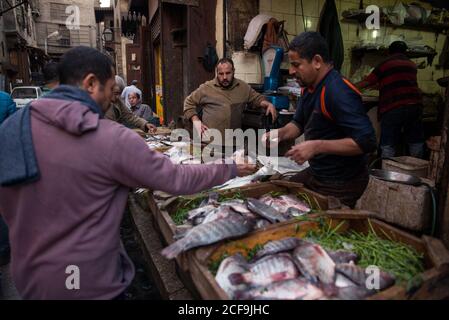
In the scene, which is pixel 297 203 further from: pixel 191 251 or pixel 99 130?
pixel 99 130

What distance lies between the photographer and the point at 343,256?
2008 millimetres

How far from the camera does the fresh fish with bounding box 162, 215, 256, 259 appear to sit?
75.4 inches

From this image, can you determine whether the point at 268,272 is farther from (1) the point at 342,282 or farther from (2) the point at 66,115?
(2) the point at 66,115

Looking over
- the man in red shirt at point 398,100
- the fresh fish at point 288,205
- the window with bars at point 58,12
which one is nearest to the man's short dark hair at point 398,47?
the man in red shirt at point 398,100

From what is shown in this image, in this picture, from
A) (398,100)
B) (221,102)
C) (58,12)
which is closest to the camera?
(221,102)

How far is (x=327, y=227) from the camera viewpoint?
2.36 m

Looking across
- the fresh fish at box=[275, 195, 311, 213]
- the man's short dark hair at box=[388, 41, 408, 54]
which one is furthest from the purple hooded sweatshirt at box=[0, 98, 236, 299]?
the man's short dark hair at box=[388, 41, 408, 54]

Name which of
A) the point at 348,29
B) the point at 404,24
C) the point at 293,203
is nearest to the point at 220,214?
the point at 293,203

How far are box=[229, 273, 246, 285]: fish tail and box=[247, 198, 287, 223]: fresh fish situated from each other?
663 mm

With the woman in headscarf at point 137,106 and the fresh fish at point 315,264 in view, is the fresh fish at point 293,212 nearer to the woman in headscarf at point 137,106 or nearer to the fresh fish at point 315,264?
the fresh fish at point 315,264

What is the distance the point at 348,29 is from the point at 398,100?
2.67 m
